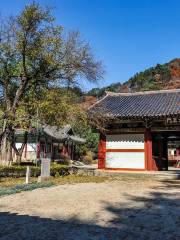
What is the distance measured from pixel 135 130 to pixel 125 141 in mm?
1048

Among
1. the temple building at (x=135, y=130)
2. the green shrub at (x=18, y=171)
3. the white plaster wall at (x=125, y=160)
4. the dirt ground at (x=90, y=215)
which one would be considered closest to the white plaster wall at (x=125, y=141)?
the temple building at (x=135, y=130)

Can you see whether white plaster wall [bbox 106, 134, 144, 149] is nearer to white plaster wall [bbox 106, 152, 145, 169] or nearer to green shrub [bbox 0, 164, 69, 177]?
white plaster wall [bbox 106, 152, 145, 169]

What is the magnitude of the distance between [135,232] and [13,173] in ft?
47.4

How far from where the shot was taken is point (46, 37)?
2089 cm

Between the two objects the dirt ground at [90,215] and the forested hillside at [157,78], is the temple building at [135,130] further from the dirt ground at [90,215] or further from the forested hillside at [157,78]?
the forested hillside at [157,78]

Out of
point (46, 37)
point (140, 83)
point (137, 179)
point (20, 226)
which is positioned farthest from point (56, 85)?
point (140, 83)

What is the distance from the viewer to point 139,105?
2314cm

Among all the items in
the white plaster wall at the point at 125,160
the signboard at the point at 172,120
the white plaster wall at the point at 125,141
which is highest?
the signboard at the point at 172,120

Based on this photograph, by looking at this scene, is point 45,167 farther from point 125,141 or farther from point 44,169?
point 125,141

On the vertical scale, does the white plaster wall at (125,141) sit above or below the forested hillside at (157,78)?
below

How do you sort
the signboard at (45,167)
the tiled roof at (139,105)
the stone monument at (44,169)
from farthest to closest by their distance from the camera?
1. the tiled roof at (139,105)
2. the signboard at (45,167)
3. the stone monument at (44,169)

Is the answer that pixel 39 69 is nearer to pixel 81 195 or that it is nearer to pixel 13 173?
pixel 13 173

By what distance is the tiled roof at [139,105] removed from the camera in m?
20.9

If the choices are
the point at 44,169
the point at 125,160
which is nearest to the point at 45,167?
the point at 44,169
